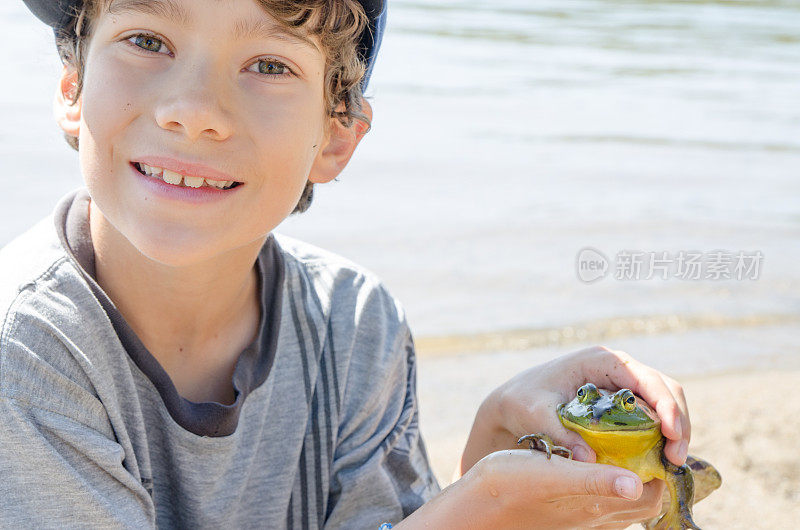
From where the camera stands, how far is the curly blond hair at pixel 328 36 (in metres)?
2.12

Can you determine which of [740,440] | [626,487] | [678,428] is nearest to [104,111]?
[626,487]

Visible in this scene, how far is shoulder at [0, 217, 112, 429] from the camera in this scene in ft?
6.33

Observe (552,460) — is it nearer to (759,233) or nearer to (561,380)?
(561,380)

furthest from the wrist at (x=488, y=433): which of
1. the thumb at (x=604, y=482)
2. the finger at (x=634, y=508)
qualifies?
the thumb at (x=604, y=482)

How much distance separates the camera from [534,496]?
1.98 meters

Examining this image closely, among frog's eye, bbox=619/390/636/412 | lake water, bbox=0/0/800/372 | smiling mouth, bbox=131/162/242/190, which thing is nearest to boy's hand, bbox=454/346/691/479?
frog's eye, bbox=619/390/636/412

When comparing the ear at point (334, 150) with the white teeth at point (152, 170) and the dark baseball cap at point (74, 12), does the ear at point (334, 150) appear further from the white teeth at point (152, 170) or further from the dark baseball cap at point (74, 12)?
the white teeth at point (152, 170)

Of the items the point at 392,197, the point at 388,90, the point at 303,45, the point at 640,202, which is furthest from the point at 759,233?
the point at 303,45

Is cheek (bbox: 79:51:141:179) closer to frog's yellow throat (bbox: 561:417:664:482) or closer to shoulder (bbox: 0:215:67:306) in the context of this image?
shoulder (bbox: 0:215:67:306)

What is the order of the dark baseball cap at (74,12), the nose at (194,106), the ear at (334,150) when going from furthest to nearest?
1. the ear at (334,150)
2. the dark baseball cap at (74,12)
3. the nose at (194,106)

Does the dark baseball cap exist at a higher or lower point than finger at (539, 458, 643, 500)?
higher

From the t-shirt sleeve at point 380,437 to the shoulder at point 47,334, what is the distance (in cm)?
70

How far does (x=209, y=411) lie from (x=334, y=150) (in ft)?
Answer: 2.46

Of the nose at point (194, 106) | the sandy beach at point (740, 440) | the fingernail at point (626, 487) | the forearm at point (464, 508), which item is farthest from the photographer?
the sandy beach at point (740, 440)
